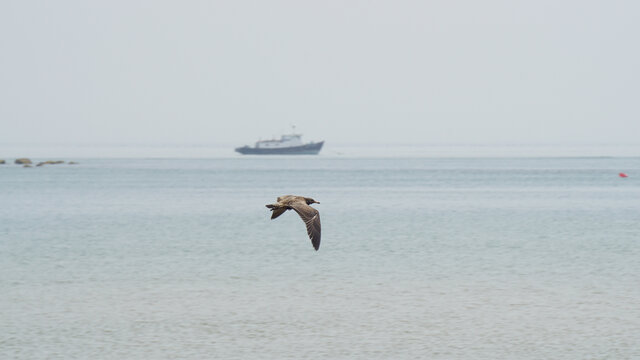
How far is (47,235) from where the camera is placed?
55.0 meters

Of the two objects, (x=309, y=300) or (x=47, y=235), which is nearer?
(x=309, y=300)

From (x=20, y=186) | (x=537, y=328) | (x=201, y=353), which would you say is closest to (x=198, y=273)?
(x=201, y=353)

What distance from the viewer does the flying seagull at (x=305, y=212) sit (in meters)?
12.6

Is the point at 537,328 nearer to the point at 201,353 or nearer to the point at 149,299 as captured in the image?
the point at 201,353

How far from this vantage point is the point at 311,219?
1316cm

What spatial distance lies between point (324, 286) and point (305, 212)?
67.2 feet

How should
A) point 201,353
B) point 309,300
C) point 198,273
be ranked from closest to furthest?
1. point 201,353
2. point 309,300
3. point 198,273

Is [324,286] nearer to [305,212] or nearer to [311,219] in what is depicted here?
[305,212]

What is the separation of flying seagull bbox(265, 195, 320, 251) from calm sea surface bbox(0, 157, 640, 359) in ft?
32.2

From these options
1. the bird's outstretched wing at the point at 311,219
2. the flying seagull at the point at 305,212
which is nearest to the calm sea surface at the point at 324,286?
the flying seagull at the point at 305,212

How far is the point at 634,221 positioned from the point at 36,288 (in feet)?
150

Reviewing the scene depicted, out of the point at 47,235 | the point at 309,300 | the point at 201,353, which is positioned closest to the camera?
the point at 201,353

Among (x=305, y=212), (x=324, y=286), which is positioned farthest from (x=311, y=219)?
(x=324, y=286)

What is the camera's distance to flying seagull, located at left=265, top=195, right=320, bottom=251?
12623 mm
